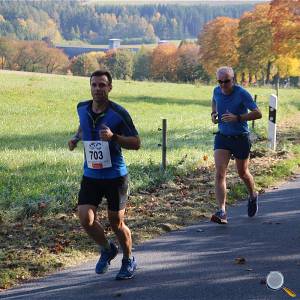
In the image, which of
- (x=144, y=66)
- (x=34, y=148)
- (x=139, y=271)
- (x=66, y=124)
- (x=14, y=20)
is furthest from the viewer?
(x=14, y=20)

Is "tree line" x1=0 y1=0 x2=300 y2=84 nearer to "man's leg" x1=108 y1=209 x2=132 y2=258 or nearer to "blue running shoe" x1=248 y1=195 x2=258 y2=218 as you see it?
"blue running shoe" x1=248 y1=195 x2=258 y2=218

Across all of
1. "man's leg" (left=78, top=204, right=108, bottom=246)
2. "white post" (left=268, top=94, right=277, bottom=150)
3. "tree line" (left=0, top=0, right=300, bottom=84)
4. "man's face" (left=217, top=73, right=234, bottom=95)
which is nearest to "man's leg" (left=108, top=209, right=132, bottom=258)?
"man's leg" (left=78, top=204, right=108, bottom=246)

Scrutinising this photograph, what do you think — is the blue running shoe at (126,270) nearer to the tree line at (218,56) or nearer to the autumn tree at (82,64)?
the tree line at (218,56)

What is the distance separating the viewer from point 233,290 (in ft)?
17.3

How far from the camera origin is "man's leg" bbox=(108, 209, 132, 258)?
18.1 ft

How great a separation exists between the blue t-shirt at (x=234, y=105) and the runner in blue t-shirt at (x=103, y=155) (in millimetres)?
2514

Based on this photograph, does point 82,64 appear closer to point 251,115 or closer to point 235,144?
point 235,144

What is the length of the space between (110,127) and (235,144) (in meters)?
2.84

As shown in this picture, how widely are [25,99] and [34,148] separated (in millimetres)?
20440

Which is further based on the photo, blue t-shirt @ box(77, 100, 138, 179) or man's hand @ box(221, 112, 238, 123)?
man's hand @ box(221, 112, 238, 123)

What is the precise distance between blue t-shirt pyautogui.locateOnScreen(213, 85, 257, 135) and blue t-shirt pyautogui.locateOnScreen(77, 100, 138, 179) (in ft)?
8.21

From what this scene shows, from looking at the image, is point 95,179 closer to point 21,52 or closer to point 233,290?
point 233,290

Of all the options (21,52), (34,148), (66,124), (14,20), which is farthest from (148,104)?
(14,20)

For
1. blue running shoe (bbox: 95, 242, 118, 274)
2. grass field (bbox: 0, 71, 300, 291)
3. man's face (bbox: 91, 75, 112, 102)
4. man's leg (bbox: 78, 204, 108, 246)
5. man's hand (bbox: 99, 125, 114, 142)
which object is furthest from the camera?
grass field (bbox: 0, 71, 300, 291)
